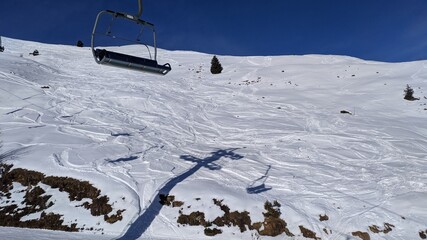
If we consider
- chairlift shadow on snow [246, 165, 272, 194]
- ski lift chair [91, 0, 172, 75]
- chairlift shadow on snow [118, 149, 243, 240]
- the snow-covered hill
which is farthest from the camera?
chairlift shadow on snow [246, 165, 272, 194]

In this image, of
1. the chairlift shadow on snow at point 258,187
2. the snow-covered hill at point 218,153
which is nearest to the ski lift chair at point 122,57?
the snow-covered hill at point 218,153

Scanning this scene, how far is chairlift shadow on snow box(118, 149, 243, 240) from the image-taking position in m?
8.64

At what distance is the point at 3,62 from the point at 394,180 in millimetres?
33056

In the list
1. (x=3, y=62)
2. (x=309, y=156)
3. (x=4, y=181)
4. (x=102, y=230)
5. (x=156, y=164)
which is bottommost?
(x=102, y=230)

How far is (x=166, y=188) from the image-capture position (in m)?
10.8

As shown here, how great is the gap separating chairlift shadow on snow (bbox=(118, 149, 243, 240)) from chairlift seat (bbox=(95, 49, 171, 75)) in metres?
4.35

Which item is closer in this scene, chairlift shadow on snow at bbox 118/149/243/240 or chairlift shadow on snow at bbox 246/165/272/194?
chairlift shadow on snow at bbox 118/149/243/240

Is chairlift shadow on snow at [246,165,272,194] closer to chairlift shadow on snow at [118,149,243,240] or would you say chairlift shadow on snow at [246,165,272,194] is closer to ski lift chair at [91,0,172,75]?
chairlift shadow on snow at [118,149,243,240]

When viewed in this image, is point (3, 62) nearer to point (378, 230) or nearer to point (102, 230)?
point (102, 230)

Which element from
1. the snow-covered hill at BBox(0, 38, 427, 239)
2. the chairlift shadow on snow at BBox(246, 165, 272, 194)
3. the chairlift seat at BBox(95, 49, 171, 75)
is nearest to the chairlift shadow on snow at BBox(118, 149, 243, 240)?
the snow-covered hill at BBox(0, 38, 427, 239)

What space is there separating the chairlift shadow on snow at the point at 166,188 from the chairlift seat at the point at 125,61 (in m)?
4.35

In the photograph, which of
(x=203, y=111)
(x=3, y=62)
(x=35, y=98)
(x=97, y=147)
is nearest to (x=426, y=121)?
(x=203, y=111)

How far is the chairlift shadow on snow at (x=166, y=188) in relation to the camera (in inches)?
340

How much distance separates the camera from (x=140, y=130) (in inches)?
688
